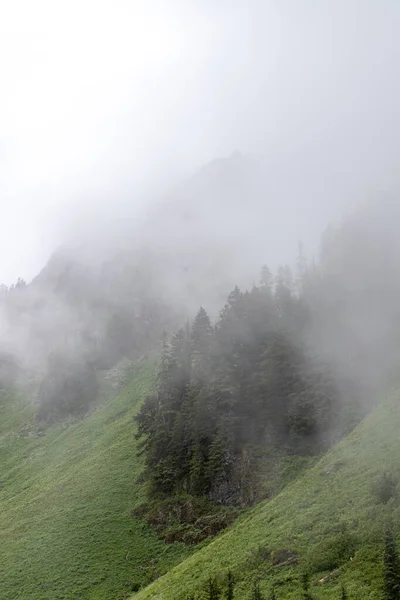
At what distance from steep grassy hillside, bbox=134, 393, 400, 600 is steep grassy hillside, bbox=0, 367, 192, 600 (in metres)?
8.10

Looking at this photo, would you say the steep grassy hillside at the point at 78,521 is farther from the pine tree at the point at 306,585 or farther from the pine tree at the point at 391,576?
the pine tree at the point at 391,576

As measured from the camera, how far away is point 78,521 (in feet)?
183

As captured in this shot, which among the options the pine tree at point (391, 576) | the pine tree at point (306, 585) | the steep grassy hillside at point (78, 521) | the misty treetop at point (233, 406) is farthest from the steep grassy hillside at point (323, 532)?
the misty treetop at point (233, 406)

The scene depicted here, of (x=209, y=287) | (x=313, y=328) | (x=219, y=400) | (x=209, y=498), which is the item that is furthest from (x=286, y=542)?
(x=209, y=287)

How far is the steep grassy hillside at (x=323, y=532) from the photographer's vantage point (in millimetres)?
26297

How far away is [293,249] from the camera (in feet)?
562

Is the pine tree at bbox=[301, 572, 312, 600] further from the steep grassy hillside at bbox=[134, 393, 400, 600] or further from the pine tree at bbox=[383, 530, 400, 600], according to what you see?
the pine tree at bbox=[383, 530, 400, 600]

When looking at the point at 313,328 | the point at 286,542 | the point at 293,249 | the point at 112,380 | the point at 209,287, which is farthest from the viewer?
the point at 293,249

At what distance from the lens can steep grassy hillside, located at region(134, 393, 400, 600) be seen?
2630cm

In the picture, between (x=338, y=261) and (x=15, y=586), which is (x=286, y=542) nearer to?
(x=15, y=586)

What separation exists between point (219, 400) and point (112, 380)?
2442 inches

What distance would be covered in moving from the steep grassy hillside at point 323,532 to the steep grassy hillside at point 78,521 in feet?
26.6

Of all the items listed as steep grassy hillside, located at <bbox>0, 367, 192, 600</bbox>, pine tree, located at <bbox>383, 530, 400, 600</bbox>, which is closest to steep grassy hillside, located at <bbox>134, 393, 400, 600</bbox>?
pine tree, located at <bbox>383, 530, 400, 600</bbox>

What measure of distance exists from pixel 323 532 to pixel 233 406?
104ft
